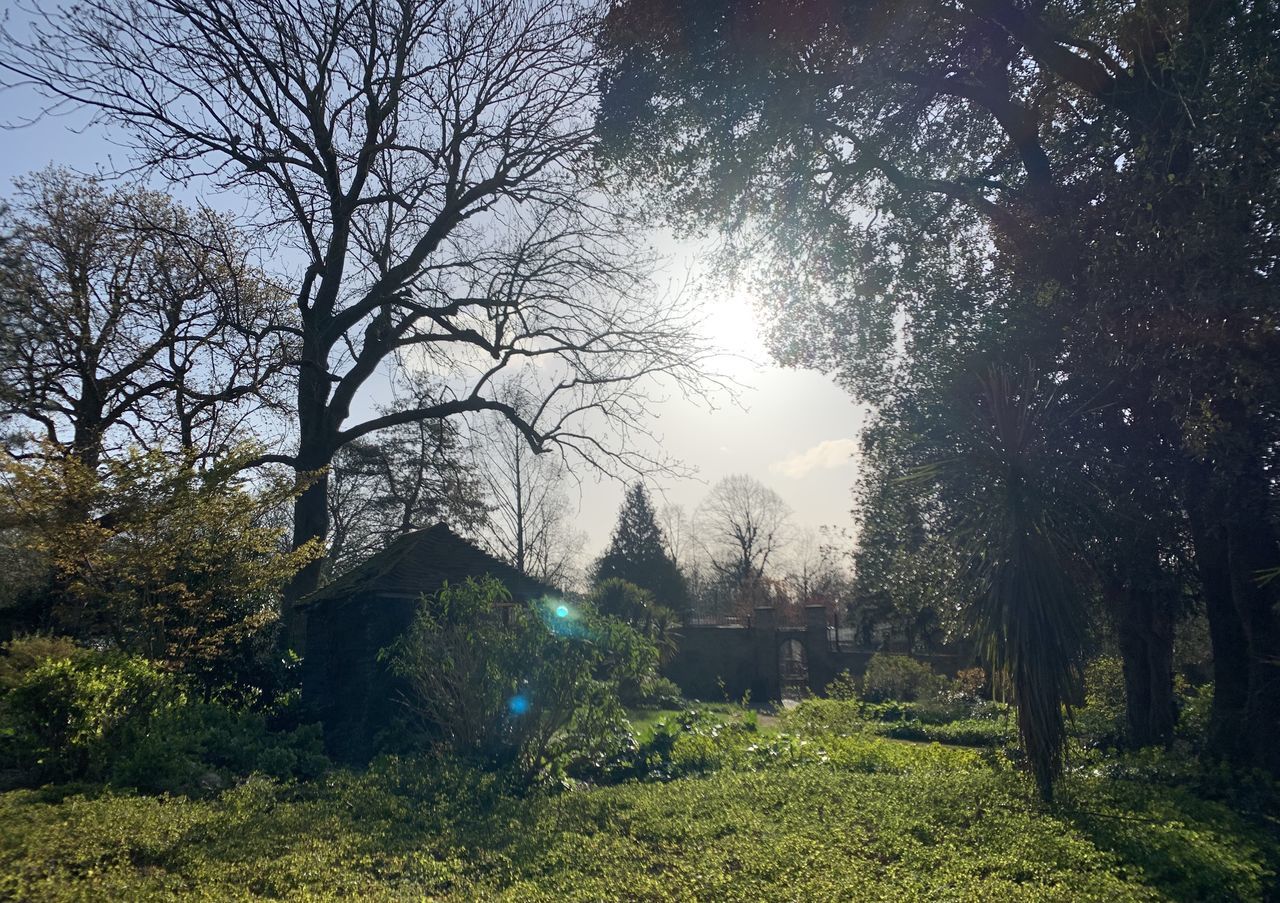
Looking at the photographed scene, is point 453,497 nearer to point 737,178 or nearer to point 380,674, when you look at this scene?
point 380,674

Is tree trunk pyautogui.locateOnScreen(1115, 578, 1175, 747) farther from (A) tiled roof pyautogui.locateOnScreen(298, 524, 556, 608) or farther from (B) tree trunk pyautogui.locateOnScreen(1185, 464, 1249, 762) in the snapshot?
(A) tiled roof pyautogui.locateOnScreen(298, 524, 556, 608)

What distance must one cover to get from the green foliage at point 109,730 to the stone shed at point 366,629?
2.14 meters

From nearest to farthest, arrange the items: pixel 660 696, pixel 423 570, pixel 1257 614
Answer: pixel 1257 614 < pixel 423 570 < pixel 660 696

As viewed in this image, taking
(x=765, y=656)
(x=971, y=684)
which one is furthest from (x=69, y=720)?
(x=971, y=684)

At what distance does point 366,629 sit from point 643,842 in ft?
21.3

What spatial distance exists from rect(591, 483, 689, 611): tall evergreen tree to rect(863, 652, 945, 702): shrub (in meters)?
18.5

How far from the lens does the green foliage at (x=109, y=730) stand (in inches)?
250

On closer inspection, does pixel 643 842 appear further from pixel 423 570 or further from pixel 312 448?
pixel 312 448

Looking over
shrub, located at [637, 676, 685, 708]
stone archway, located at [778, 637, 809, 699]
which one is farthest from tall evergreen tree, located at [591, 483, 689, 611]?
shrub, located at [637, 676, 685, 708]

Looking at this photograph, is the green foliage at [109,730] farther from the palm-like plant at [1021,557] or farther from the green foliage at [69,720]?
the palm-like plant at [1021,557]

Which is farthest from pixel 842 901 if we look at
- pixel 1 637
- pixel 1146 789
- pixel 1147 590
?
pixel 1 637

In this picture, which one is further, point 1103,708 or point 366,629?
point 1103,708

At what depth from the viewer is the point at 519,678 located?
27.0 feet

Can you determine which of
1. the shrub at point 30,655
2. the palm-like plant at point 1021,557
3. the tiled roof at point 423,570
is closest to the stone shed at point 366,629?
the tiled roof at point 423,570
